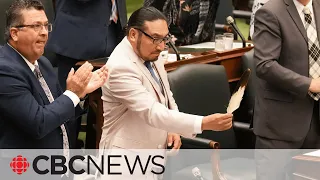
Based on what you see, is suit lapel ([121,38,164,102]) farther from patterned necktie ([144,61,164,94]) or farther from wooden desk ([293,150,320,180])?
wooden desk ([293,150,320,180])

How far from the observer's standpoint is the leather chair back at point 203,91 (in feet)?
12.1

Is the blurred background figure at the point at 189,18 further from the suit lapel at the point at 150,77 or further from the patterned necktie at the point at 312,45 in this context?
the suit lapel at the point at 150,77

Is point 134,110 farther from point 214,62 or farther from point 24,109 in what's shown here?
point 214,62

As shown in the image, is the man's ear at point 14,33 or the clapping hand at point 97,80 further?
the clapping hand at point 97,80

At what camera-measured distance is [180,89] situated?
12.1 feet

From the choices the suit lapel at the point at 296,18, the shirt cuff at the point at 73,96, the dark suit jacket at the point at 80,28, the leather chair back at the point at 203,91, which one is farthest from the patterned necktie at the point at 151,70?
the dark suit jacket at the point at 80,28

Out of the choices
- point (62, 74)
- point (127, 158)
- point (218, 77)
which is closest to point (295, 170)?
point (127, 158)

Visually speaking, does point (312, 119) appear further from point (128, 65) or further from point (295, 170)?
point (128, 65)

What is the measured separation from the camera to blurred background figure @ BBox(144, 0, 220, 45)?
4.87 meters

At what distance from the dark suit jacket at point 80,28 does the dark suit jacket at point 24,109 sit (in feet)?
4.81

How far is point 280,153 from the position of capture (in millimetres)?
→ 3516

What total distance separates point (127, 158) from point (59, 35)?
1.47 m

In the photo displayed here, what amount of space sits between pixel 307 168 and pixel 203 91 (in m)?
1.21

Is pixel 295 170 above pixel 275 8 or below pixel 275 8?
below
